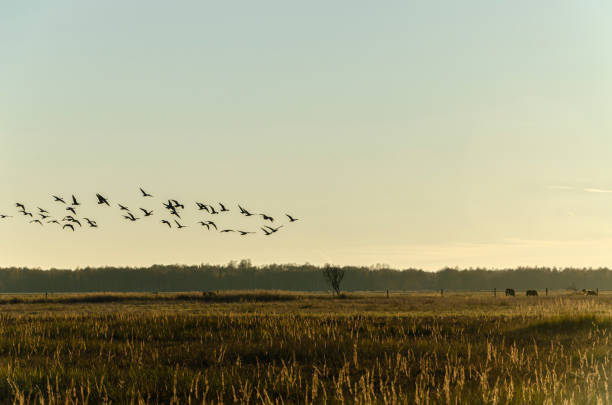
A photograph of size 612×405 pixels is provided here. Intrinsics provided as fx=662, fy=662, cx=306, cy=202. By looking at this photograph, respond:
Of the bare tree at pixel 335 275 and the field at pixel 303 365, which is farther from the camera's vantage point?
the bare tree at pixel 335 275

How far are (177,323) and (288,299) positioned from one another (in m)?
45.6

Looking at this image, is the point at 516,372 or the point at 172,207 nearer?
the point at 516,372

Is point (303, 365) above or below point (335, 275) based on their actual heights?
below

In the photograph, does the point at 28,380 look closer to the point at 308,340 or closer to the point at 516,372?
the point at 308,340

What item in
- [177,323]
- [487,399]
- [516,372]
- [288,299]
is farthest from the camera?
[288,299]

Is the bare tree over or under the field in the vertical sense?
over

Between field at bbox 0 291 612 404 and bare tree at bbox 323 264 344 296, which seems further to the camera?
bare tree at bbox 323 264 344 296

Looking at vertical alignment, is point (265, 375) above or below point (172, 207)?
below

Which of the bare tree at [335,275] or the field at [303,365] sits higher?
the bare tree at [335,275]

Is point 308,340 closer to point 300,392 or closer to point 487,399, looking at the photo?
point 300,392

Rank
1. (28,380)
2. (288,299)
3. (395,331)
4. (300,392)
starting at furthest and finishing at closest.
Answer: (288,299) < (395,331) < (28,380) < (300,392)

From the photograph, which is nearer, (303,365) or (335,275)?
(303,365)

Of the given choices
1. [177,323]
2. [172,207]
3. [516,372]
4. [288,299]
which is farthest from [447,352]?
[288,299]

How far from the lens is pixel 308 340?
19.8 meters
